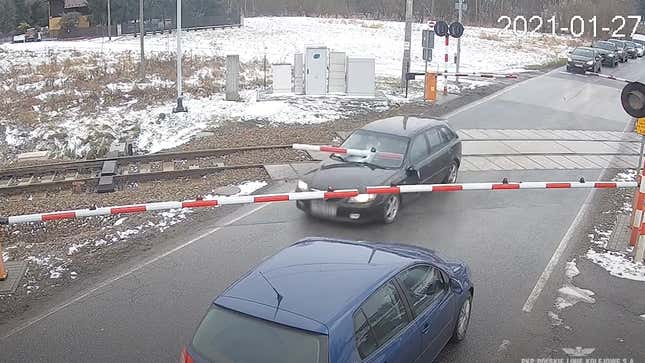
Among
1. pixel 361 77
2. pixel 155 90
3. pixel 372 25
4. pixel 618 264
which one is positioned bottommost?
pixel 618 264

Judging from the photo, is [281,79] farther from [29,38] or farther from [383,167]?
[29,38]

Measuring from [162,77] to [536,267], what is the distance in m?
19.6

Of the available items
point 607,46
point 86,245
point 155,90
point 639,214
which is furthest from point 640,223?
point 607,46

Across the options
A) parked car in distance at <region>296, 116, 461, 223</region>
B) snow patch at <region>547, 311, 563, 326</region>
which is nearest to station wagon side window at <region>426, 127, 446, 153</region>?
parked car in distance at <region>296, 116, 461, 223</region>

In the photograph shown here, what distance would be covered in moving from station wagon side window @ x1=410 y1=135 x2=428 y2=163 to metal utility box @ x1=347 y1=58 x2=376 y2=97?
12.1 m

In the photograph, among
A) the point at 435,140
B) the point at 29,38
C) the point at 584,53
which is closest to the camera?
the point at 435,140

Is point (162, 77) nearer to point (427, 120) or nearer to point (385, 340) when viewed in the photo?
point (427, 120)

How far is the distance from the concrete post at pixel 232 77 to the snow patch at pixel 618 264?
1454 cm

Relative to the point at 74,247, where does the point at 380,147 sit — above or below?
above

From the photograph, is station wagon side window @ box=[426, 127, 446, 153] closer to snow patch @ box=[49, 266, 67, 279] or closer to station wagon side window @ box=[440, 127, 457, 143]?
station wagon side window @ box=[440, 127, 457, 143]

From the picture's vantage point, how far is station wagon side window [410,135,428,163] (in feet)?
37.6

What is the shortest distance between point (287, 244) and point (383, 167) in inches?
91.1

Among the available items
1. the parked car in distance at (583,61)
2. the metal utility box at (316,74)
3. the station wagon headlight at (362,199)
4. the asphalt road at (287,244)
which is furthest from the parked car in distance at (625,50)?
the station wagon headlight at (362,199)

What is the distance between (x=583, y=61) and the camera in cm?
3525
